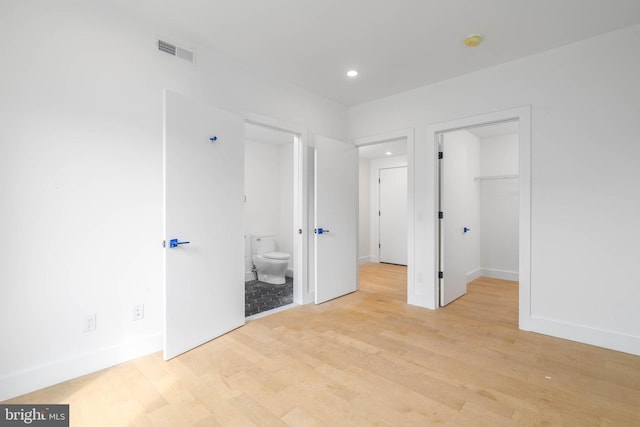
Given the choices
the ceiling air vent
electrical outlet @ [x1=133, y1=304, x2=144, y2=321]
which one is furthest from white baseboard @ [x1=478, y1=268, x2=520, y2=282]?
the ceiling air vent

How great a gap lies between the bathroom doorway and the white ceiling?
167 cm

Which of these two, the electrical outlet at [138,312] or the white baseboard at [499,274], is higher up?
the electrical outlet at [138,312]

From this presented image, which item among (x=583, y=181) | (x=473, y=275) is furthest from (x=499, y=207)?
(x=583, y=181)

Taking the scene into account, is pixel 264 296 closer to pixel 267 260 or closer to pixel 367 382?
pixel 267 260

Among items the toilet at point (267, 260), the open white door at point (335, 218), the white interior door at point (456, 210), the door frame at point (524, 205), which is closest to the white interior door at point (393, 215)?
the white interior door at point (456, 210)

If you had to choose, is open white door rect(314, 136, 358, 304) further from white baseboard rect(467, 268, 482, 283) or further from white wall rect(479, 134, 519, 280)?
white wall rect(479, 134, 519, 280)

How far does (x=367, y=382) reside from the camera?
2023mm

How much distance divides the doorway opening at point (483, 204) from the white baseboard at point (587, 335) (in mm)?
1076

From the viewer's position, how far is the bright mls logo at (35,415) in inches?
65.1

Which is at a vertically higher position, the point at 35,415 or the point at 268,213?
the point at 268,213

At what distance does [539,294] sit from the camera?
9.39 feet

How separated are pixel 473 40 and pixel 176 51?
8.30 ft

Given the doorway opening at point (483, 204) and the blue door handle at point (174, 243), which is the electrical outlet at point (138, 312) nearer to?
the blue door handle at point (174, 243)

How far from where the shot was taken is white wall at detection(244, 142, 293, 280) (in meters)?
5.17
